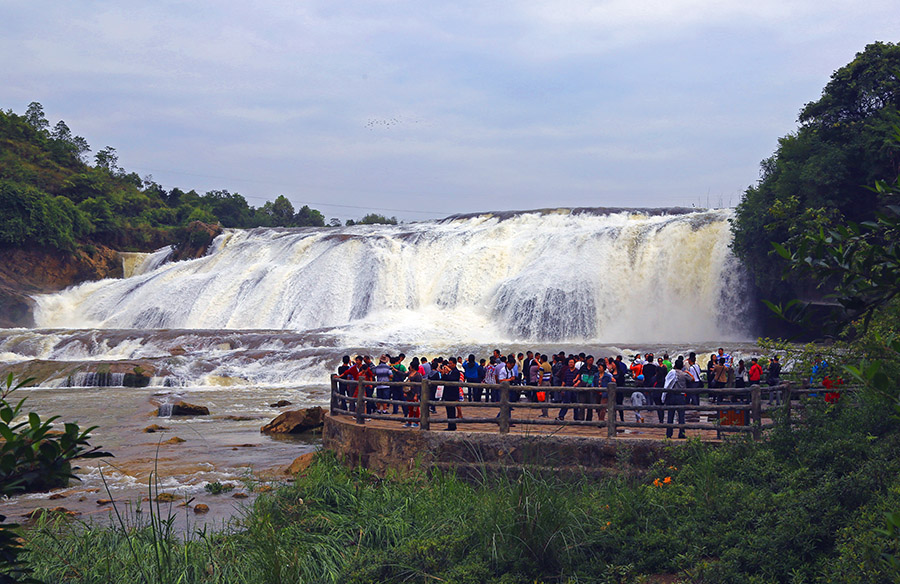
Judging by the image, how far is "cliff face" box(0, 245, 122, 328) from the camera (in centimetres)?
4848

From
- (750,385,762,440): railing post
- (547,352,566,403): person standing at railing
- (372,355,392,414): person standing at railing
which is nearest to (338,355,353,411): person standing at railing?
(372,355,392,414): person standing at railing

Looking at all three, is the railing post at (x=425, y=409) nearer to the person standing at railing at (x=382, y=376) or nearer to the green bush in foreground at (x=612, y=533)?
the person standing at railing at (x=382, y=376)

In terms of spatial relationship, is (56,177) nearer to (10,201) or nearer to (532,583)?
(10,201)

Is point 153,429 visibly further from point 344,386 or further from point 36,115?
point 36,115

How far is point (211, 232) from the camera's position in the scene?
2191 inches

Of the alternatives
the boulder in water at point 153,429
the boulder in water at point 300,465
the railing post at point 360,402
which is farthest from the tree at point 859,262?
the boulder in water at point 153,429

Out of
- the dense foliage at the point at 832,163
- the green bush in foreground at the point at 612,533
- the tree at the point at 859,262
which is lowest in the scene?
the green bush in foreground at the point at 612,533

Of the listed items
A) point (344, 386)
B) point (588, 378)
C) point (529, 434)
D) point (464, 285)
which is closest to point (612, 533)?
point (529, 434)

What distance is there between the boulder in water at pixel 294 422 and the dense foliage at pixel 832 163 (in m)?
18.2

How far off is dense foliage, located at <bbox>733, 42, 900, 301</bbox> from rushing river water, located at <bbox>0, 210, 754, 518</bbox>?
272cm

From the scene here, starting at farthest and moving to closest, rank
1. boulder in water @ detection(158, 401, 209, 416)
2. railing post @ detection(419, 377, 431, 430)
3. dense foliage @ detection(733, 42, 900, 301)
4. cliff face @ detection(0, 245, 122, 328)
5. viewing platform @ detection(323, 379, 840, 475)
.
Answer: cliff face @ detection(0, 245, 122, 328)
dense foliage @ detection(733, 42, 900, 301)
boulder in water @ detection(158, 401, 209, 416)
railing post @ detection(419, 377, 431, 430)
viewing platform @ detection(323, 379, 840, 475)

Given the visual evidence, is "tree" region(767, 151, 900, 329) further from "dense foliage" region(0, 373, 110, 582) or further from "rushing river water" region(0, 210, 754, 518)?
"rushing river water" region(0, 210, 754, 518)

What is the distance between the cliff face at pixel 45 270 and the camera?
48478mm

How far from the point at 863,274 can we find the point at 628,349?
77.7 ft
